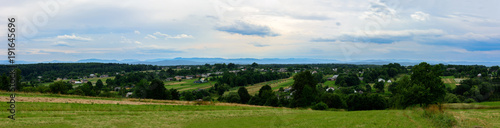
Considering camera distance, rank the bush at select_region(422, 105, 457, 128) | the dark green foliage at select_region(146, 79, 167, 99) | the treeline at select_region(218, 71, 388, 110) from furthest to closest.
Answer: the dark green foliage at select_region(146, 79, 167, 99), the treeline at select_region(218, 71, 388, 110), the bush at select_region(422, 105, 457, 128)

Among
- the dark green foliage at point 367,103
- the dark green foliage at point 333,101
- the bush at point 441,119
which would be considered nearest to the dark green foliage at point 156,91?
the dark green foliage at point 333,101

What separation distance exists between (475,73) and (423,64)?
10197 centimetres

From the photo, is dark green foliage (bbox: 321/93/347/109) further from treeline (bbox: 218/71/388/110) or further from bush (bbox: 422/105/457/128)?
bush (bbox: 422/105/457/128)

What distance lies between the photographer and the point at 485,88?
6712 centimetres

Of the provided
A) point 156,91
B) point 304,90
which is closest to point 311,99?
point 304,90

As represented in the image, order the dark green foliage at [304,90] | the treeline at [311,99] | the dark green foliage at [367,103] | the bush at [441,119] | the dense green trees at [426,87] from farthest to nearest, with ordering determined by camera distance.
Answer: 1. the dark green foliage at [367,103]
2. the treeline at [311,99]
3. the dark green foliage at [304,90]
4. the dense green trees at [426,87]
5. the bush at [441,119]

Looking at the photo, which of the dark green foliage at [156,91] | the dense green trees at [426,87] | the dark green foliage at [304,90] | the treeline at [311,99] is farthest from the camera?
the dark green foliage at [156,91]

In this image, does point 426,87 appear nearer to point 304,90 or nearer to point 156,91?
point 304,90

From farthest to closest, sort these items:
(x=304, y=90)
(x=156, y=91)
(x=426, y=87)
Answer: (x=156, y=91) → (x=304, y=90) → (x=426, y=87)

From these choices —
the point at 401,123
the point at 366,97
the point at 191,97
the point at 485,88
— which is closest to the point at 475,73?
the point at 485,88

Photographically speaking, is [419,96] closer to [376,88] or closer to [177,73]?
[376,88]

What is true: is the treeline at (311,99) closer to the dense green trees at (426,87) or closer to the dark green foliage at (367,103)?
the dark green foliage at (367,103)

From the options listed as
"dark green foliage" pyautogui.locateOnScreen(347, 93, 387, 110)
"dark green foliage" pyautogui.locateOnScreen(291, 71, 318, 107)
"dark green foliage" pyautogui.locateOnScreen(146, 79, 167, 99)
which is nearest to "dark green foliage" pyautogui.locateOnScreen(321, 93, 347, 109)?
"dark green foliage" pyautogui.locateOnScreen(347, 93, 387, 110)

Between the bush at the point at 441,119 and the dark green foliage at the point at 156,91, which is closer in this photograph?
the bush at the point at 441,119
